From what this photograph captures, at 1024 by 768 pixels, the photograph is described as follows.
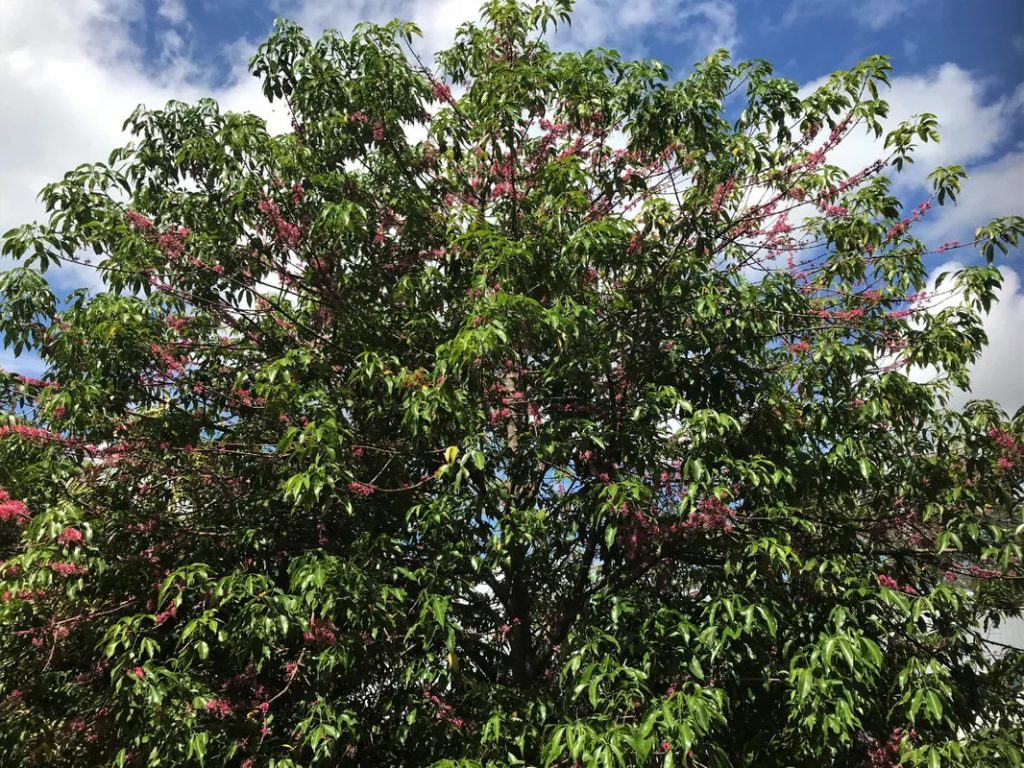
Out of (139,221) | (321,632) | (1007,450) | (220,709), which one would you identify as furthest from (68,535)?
(1007,450)

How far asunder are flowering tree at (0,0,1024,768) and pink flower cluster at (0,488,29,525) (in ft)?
0.06

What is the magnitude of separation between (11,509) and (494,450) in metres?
2.46

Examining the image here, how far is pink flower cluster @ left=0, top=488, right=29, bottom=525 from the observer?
12.3ft

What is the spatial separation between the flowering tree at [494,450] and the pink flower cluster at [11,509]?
0.06ft

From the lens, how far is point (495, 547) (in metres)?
3.73

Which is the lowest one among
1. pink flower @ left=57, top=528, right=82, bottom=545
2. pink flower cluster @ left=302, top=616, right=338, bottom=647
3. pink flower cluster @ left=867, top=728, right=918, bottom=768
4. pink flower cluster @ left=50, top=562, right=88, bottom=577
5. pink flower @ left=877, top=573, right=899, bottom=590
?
pink flower cluster @ left=867, top=728, right=918, bottom=768

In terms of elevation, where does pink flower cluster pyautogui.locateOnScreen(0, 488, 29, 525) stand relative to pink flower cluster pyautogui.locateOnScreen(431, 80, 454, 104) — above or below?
below

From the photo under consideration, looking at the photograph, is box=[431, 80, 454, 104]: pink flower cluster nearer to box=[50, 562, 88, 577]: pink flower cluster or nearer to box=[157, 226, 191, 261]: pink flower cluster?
box=[157, 226, 191, 261]: pink flower cluster

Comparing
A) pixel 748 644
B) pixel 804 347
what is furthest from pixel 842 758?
pixel 804 347

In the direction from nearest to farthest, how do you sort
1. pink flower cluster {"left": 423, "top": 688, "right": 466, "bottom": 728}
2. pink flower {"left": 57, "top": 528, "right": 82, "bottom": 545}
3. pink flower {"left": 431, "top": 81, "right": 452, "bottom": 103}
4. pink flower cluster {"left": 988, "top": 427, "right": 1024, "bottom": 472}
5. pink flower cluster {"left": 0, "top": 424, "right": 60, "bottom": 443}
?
pink flower {"left": 57, "top": 528, "right": 82, "bottom": 545} < pink flower cluster {"left": 423, "top": 688, "right": 466, "bottom": 728} < pink flower cluster {"left": 0, "top": 424, "right": 60, "bottom": 443} < pink flower cluster {"left": 988, "top": 427, "right": 1024, "bottom": 472} < pink flower {"left": 431, "top": 81, "right": 452, "bottom": 103}

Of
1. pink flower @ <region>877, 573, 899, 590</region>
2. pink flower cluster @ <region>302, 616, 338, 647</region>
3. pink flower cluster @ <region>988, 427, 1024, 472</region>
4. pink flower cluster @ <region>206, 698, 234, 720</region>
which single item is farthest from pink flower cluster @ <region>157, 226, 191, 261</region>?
pink flower cluster @ <region>988, 427, 1024, 472</region>

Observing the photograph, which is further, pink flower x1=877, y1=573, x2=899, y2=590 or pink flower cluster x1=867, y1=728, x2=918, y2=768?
pink flower x1=877, y1=573, x2=899, y2=590

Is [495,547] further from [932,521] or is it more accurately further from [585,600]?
[932,521]

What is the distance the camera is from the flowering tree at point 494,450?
3.53 meters
